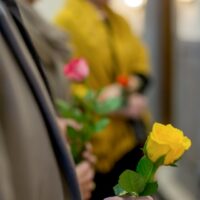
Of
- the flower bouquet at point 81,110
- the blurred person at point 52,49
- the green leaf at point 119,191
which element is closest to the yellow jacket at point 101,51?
the blurred person at point 52,49

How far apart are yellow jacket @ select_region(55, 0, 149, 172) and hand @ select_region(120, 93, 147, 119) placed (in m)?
0.03

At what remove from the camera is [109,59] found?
1.22m

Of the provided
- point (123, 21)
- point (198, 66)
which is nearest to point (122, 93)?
point (123, 21)

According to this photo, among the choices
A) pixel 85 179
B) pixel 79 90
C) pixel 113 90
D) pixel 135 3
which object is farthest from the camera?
pixel 135 3

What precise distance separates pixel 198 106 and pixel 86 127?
100 cm

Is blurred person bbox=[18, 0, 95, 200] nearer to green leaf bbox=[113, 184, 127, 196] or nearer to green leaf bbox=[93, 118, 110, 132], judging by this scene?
green leaf bbox=[93, 118, 110, 132]

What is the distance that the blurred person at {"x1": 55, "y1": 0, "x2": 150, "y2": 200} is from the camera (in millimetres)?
1180

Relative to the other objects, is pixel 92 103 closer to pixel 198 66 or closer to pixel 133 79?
pixel 133 79

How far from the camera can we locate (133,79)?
4.24ft

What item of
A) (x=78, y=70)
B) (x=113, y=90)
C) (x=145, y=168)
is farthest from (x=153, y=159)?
(x=113, y=90)

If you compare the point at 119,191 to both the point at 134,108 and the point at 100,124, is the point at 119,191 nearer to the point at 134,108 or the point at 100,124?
the point at 100,124

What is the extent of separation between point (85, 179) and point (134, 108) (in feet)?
1.91

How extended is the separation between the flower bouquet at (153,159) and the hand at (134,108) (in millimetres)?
789

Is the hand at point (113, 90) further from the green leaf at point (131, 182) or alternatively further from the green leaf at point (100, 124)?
the green leaf at point (131, 182)
